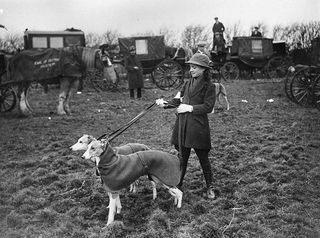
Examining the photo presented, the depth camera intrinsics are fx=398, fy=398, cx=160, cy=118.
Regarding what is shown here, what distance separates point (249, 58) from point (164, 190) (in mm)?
14644

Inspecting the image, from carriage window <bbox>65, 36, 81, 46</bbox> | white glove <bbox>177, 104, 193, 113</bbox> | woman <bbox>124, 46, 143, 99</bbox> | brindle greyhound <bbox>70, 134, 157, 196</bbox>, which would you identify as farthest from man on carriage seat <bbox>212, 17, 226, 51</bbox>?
white glove <bbox>177, 104, 193, 113</bbox>

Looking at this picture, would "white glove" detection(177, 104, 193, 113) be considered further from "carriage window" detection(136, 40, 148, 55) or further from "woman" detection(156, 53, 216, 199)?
"carriage window" detection(136, 40, 148, 55)

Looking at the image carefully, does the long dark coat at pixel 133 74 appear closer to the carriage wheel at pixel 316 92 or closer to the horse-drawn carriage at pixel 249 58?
the carriage wheel at pixel 316 92

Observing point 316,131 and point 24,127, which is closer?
point 316,131

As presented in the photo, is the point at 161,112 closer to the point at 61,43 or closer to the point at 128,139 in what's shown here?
the point at 128,139

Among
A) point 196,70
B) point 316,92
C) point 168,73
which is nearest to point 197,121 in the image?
point 196,70

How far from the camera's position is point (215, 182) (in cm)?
542

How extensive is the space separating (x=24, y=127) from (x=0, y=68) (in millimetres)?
3735

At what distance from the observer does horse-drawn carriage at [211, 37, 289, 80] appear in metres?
18.3

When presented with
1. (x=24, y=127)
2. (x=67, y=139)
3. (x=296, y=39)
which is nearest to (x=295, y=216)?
(x=67, y=139)

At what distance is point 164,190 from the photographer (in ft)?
16.8

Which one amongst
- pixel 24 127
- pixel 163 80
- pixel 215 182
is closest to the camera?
pixel 215 182

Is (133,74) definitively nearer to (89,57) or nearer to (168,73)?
(168,73)

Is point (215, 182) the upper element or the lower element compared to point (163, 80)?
lower
